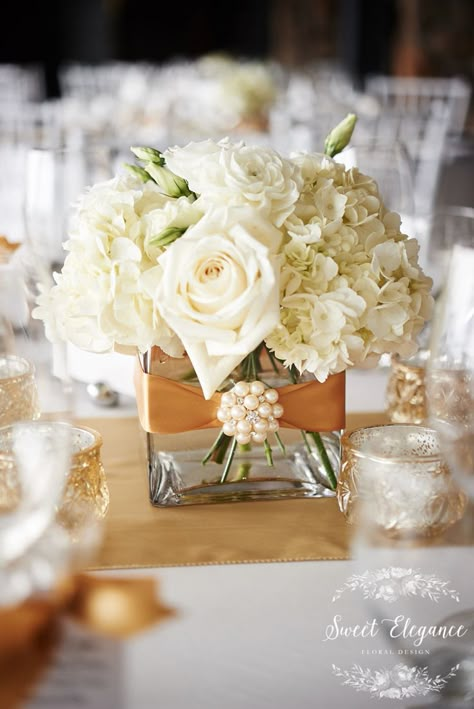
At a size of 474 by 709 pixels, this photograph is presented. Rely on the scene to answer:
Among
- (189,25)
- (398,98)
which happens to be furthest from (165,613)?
(189,25)

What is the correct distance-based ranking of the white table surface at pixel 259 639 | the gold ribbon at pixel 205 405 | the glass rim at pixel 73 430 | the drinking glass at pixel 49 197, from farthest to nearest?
the drinking glass at pixel 49 197 → the gold ribbon at pixel 205 405 → the glass rim at pixel 73 430 → the white table surface at pixel 259 639

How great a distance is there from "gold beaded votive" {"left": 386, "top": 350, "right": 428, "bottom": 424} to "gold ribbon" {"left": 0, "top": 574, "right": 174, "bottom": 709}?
592 millimetres

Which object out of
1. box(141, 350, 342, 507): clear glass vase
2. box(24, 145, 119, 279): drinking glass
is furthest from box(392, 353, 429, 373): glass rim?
box(24, 145, 119, 279): drinking glass

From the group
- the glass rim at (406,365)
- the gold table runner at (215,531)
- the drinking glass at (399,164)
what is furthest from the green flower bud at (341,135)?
the drinking glass at (399,164)

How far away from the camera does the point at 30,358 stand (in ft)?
3.12

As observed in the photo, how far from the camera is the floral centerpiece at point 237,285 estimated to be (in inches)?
34.1

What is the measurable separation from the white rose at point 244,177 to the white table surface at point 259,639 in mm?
357

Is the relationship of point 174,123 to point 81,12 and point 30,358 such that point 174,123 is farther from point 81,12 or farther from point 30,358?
point 81,12

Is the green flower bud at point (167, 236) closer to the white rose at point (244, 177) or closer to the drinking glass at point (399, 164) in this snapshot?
the white rose at point (244, 177)

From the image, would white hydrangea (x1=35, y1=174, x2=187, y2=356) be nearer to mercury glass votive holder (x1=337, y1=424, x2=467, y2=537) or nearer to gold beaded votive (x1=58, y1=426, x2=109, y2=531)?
gold beaded votive (x1=58, y1=426, x2=109, y2=531)

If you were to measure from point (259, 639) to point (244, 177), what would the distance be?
0.44 meters

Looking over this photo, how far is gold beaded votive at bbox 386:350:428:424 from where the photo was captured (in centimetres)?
122

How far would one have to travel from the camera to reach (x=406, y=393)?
1.24 meters

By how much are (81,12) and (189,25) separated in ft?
8.25
